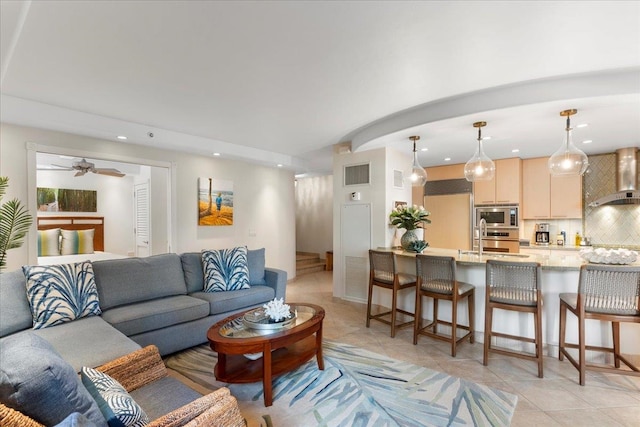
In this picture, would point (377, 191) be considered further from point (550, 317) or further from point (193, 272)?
point (193, 272)

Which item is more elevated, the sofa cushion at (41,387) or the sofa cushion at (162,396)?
the sofa cushion at (41,387)

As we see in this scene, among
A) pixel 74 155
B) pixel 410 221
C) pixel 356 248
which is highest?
pixel 74 155

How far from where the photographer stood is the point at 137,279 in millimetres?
2953

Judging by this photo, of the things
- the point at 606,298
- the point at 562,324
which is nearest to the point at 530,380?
the point at 562,324

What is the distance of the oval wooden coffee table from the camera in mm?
2066

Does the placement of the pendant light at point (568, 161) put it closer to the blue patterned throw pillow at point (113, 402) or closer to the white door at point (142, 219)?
the blue patterned throw pillow at point (113, 402)

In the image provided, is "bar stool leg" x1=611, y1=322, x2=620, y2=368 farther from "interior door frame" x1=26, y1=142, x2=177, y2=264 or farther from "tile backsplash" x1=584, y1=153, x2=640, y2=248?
"interior door frame" x1=26, y1=142, x2=177, y2=264

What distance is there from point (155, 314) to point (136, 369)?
1154 mm

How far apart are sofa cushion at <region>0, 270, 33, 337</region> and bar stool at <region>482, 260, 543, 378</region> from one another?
385cm

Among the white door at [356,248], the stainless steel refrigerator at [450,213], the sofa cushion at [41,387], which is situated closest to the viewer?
the sofa cushion at [41,387]

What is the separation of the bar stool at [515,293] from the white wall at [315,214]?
553 cm

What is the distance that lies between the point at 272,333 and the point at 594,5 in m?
2.89

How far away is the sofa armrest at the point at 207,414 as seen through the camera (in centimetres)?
108

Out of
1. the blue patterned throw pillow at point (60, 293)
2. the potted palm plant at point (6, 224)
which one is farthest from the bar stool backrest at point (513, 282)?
the potted palm plant at point (6, 224)
